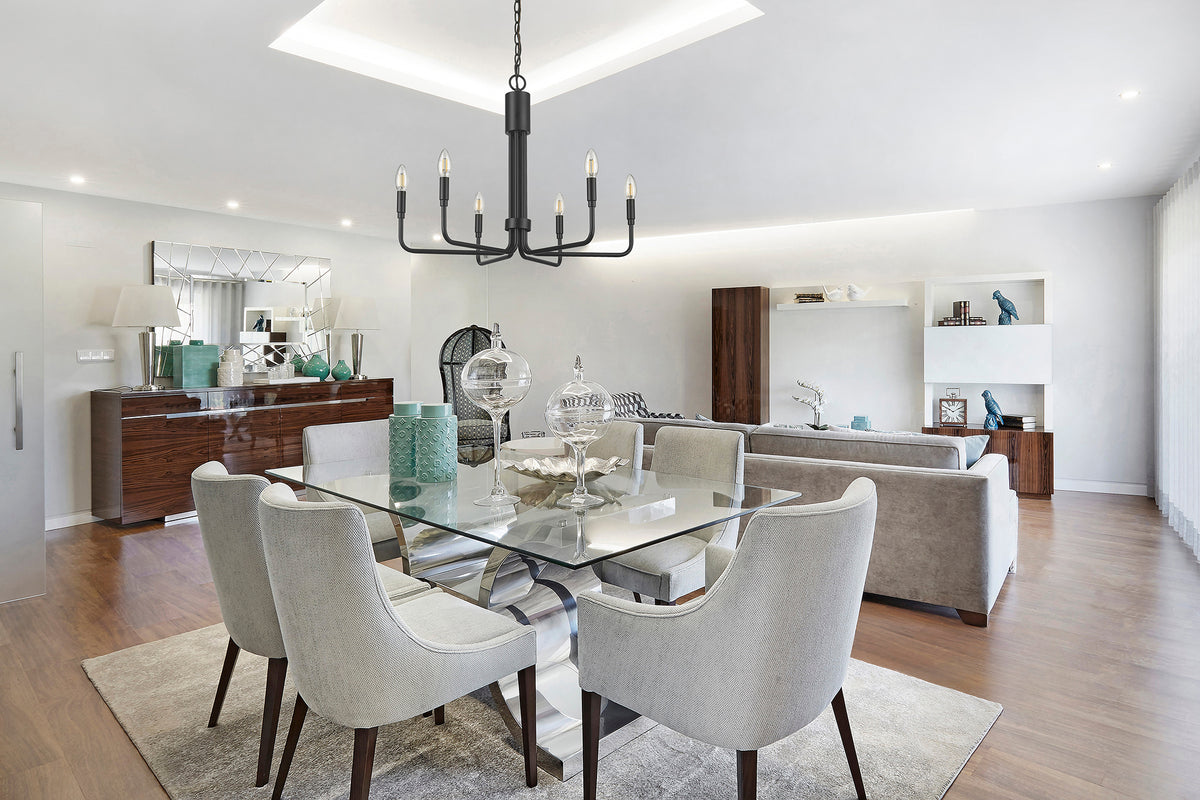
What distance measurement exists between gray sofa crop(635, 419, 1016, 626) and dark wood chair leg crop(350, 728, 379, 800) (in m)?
2.29

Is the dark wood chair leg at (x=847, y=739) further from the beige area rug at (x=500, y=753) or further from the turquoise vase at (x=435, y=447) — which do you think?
the turquoise vase at (x=435, y=447)

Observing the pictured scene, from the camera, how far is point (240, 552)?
184 cm

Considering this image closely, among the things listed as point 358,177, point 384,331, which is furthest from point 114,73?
point 384,331

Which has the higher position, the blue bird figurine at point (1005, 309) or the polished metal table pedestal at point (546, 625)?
the blue bird figurine at point (1005, 309)

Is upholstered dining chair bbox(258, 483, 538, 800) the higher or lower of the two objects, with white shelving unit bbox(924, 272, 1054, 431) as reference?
lower

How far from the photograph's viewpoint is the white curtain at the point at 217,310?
5.65 m

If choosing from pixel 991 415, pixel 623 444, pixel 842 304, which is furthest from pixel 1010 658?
pixel 842 304

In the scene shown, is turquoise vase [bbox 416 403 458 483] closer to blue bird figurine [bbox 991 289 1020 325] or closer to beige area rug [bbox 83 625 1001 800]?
beige area rug [bbox 83 625 1001 800]

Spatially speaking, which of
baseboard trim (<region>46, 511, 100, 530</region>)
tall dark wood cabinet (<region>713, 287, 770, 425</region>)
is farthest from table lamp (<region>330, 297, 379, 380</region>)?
tall dark wood cabinet (<region>713, 287, 770, 425</region>)

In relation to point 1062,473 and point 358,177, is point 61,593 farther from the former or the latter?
point 1062,473

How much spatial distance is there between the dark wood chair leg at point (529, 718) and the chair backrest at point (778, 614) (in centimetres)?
55

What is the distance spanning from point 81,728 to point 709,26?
334 cm

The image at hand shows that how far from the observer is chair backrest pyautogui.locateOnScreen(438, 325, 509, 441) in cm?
830

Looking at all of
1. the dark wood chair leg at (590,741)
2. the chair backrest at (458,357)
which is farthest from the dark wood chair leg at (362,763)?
the chair backrest at (458,357)
